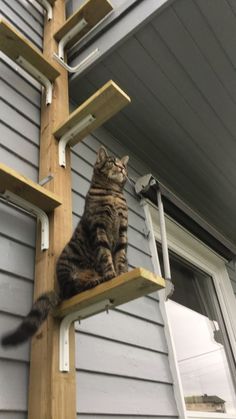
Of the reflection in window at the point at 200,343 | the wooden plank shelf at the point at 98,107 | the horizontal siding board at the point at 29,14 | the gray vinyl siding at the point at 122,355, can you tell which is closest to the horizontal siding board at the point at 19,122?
Result: the wooden plank shelf at the point at 98,107

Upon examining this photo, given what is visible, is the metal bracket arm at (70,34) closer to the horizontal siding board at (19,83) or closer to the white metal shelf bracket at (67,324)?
the horizontal siding board at (19,83)

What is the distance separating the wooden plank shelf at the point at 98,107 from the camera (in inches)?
50.9

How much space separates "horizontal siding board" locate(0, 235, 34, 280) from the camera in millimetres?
1086

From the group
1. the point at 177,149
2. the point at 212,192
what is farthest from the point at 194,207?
the point at 177,149

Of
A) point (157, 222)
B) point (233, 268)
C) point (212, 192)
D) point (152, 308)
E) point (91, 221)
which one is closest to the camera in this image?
point (91, 221)

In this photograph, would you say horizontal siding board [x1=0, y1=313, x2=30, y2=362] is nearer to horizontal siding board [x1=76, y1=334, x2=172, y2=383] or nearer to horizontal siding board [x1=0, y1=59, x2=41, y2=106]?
horizontal siding board [x1=76, y1=334, x2=172, y2=383]

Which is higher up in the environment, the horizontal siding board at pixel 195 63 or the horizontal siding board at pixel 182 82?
the horizontal siding board at pixel 182 82

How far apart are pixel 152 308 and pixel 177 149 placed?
1052mm

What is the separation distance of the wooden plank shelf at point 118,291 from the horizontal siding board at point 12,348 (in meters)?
0.13

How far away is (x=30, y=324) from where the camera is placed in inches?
37.4

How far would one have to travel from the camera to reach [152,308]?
1.67m

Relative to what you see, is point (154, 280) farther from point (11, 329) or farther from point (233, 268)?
point (233, 268)

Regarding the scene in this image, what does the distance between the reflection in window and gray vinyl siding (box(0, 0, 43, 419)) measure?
112 centimetres

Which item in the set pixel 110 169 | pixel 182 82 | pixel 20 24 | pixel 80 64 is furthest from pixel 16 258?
pixel 182 82
